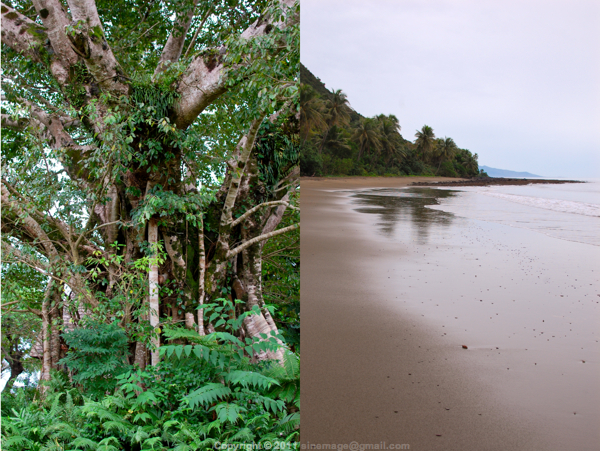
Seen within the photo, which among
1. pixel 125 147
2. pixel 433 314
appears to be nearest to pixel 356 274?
pixel 433 314

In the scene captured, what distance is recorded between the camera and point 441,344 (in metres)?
3.91

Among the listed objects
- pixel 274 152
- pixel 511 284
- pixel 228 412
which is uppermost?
pixel 274 152

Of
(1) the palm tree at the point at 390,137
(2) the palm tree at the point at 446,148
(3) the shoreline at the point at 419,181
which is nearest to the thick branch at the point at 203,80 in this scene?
(3) the shoreline at the point at 419,181

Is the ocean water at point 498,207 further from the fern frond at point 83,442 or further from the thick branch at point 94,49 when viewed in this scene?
the fern frond at point 83,442

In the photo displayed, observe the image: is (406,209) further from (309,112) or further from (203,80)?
(203,80)

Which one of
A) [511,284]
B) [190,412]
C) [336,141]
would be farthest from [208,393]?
[511,284]

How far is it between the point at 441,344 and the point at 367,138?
10.8ft

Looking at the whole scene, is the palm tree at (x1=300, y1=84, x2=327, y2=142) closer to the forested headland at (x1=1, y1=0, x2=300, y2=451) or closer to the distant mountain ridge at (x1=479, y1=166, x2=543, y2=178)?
the forested headland at (x1=1, y1=0, x2=300, y2=451)

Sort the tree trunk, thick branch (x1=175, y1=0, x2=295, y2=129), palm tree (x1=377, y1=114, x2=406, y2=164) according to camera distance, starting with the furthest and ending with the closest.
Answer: palm tree (x1=377, y1=114, x2=406, y2=164), the tree trunk, thick branch (x1=175, y1=0, x2=295, y2=129)

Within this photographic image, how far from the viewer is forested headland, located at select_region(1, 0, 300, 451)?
2.12m

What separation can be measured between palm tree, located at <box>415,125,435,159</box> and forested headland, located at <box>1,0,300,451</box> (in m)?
6.69

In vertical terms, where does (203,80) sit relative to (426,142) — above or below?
below

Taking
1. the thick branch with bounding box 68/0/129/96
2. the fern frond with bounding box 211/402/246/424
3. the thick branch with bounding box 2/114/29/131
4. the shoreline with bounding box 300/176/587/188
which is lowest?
the fern frond with bounding box 211/402/246/424

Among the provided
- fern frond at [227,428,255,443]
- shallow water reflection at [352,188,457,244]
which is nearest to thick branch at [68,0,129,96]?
fern frond at [227,428,255,443]
